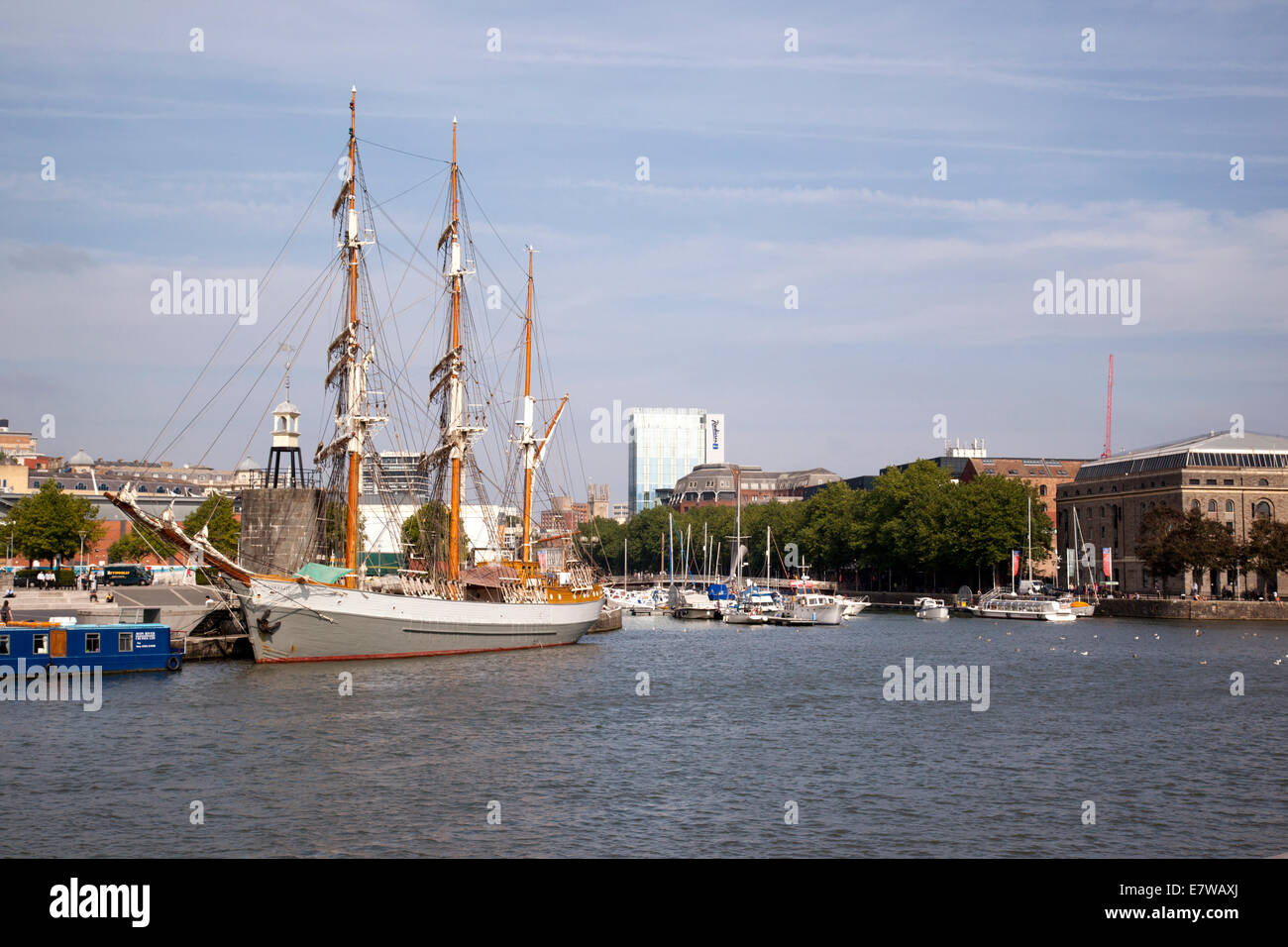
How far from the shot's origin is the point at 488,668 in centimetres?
6456

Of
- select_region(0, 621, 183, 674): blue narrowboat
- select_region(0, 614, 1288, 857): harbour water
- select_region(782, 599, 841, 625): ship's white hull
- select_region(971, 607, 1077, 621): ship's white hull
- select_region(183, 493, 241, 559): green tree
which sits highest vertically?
select_region(183, 493, 241, 559): green tree

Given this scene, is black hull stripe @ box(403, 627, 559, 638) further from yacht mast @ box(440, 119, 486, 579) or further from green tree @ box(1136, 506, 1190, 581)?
green tree @ box(1136, 506, 1190, 581)

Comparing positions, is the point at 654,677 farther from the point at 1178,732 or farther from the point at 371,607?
the point at 1178,732

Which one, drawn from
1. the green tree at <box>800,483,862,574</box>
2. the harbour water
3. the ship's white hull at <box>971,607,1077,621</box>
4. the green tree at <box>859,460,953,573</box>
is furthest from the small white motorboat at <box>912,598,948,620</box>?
the harbour water

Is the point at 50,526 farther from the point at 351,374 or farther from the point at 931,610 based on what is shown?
the point at 931,610

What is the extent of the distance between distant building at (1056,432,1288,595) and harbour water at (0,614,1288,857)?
3401 inches

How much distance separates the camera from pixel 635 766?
118ft

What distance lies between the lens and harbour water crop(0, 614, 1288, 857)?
2694cm

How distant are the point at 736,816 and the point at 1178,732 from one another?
23188 mm

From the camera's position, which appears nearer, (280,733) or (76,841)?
(76,841)

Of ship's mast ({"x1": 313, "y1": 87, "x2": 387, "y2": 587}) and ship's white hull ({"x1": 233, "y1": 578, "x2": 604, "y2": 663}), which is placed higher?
ship's mast ({"x1": 313, "y1": 87, "x2": 387, "y2": 587})

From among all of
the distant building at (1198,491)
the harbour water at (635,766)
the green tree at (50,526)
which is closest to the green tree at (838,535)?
the distant building at (1198,491)

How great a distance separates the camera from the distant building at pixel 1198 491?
14456 cm
